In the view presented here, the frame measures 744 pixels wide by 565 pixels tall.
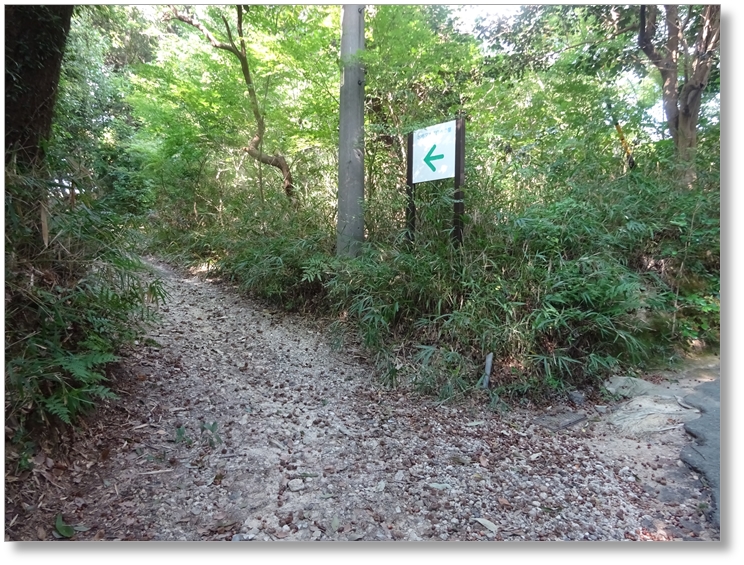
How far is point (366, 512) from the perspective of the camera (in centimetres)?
212

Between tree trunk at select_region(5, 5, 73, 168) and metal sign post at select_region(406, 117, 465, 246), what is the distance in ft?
9.41

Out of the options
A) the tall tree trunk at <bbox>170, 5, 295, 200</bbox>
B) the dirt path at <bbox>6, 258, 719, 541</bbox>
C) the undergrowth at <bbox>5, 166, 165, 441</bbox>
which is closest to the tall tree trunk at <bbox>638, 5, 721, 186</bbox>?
the dirt path at <bbox>6, 258, 719, 541</bbox>

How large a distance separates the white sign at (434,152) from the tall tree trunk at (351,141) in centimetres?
90

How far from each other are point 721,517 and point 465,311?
1.99m

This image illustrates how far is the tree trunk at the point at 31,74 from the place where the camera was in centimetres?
236

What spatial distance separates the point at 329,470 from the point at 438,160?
2.86m

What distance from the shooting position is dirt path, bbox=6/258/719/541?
2.01m

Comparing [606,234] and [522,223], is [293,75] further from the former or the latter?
[606,234]

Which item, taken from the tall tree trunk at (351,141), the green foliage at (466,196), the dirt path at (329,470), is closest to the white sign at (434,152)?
the green foliage at (466,196)

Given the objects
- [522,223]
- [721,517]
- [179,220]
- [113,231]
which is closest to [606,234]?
[522,223]

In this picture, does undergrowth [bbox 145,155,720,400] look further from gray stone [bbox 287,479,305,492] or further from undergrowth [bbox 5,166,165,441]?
undergrowth [bbox 5,166,165,441]

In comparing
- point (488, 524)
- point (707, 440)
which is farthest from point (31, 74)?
point (707, 440)

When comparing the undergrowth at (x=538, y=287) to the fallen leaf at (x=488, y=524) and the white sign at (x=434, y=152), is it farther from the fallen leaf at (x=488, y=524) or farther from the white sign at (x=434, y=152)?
the fallen leaf at (x=488, y=524)

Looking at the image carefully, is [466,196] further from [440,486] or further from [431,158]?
[440,486]
